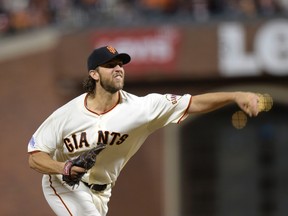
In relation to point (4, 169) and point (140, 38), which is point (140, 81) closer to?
point (140, 38)

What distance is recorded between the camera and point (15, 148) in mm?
17656

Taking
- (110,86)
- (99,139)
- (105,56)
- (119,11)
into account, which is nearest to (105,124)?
(99,139)

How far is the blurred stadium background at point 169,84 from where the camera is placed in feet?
53.9

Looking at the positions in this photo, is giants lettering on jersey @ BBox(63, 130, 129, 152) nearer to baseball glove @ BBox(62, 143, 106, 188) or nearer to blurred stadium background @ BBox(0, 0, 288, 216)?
baseball glove @ BBox(62, 143, 106, 188)

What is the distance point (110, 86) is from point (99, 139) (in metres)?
0.47

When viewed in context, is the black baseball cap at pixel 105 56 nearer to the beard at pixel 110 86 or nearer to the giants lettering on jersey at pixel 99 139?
the beard at pixel 110 86

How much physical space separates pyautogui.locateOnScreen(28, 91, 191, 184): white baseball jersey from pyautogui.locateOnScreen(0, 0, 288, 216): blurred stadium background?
791 centimetres

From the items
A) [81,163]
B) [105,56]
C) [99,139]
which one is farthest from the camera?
[99,139]

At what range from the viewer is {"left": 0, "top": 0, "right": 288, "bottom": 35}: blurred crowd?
1641cm

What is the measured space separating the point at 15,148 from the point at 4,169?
1.50ft

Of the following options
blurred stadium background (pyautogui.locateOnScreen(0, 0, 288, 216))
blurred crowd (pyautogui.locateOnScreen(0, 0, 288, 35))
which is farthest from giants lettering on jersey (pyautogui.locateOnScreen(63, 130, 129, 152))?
blurred crowd (pyautogui.locateOnScreen(0, 0, 288, 35))

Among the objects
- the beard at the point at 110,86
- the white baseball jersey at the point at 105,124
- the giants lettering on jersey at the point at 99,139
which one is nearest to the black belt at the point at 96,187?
the white baseball jersey at the point at 105,124

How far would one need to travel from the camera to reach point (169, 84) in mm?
17016

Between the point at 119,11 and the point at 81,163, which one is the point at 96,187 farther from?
the point at 119,11
